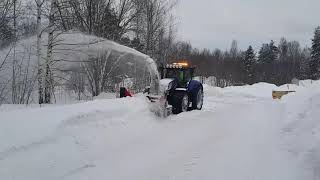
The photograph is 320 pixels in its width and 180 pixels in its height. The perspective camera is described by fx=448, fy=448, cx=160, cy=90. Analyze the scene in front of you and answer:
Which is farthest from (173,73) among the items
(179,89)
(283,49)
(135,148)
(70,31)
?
(283,49)

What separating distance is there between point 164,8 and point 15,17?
22.1 meters

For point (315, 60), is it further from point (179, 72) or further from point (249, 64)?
point (179, 72)

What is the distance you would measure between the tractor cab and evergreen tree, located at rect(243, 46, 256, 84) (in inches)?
2639

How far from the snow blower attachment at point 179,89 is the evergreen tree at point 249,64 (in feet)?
219

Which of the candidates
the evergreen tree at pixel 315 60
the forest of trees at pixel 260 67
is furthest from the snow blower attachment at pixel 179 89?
the evergreen tree at pixel 315 60

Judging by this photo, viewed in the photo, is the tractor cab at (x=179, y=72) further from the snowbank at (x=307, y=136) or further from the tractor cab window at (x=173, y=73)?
the snowbank at (x=307, y=136)

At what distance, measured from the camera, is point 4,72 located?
14.4m

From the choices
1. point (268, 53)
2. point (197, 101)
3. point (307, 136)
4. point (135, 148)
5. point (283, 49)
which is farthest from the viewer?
point (283, 49)

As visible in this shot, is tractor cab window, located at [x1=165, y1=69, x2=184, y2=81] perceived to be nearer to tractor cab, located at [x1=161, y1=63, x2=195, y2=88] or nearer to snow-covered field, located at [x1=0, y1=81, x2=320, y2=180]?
tractor cab, located at [x1=161, y1=63, x2=195, y2=88]

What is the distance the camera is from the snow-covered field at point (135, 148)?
7285 mm

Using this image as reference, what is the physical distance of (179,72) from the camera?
18.1 m

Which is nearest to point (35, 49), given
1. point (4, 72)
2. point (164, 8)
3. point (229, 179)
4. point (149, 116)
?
point (4, 72)

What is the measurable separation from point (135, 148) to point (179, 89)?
8292 mm

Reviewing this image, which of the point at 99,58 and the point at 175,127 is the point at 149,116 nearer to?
the point at 175,127
